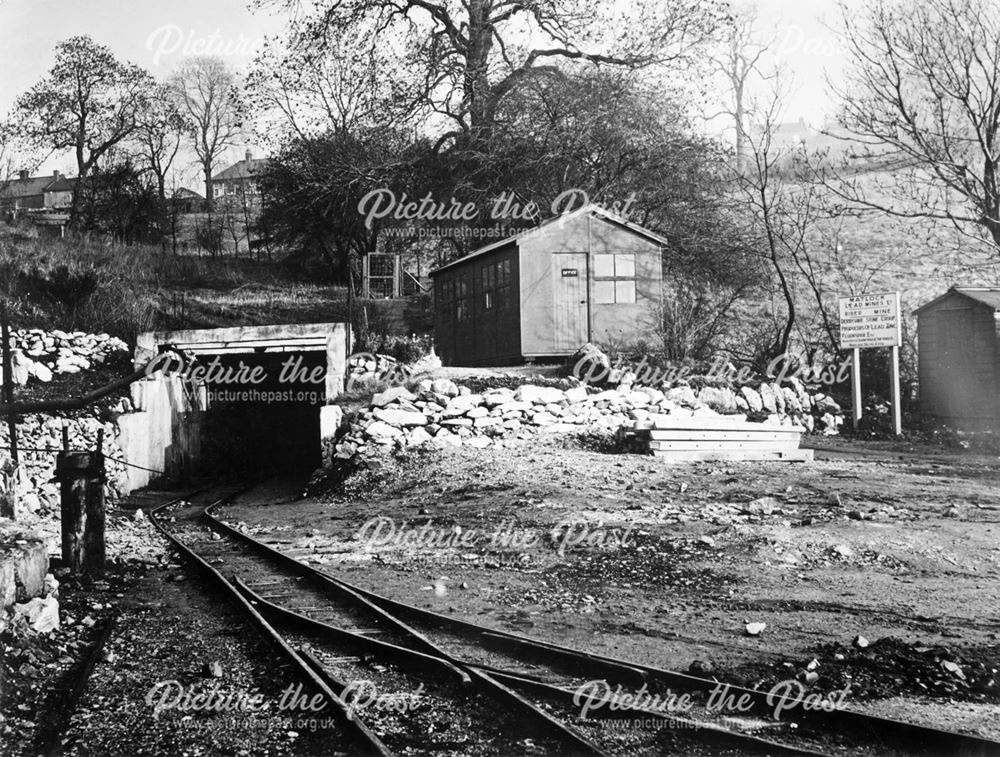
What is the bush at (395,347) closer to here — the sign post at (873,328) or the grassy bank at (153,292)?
the grassy bank at (153,292)

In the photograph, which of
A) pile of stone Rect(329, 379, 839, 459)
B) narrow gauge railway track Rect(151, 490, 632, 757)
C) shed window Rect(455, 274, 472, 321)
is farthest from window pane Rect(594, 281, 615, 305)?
narrow gauge railway track Rect(151, 490, 632, 757)

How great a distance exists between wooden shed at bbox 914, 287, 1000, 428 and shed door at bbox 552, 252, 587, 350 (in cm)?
820

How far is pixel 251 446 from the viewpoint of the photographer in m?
28.7

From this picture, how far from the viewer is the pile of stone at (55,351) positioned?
2269cm

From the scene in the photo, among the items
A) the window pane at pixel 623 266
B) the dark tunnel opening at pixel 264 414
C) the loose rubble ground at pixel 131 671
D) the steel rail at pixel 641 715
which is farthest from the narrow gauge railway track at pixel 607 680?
the dark tunnel opening at pixel 264 414

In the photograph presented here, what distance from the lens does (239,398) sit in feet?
94.3

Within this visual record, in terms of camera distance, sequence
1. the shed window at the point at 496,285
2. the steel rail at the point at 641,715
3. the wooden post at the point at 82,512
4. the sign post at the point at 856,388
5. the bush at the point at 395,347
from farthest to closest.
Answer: the bush at the point at 395,347 → the shed window at the point at 496,285 → the sign post at the point at 856,388 → the wooden post at the point at 82,512 → the steel rail at the point at 641,715

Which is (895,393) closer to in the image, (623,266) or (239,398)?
(623,266)

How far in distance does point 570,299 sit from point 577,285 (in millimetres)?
409

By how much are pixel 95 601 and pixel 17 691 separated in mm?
2951

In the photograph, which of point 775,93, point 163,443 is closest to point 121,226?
point 163,443

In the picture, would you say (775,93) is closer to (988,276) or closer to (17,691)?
(988,276)

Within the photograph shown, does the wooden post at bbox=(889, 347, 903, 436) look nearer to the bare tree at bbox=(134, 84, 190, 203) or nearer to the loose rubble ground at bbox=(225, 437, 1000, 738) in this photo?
the loose rubble ground at bbox=(225, 437, 1000, 738)

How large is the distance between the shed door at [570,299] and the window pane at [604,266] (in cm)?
33
